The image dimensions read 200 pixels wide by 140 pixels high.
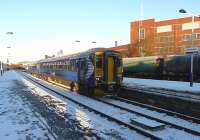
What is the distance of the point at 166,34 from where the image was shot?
95.7 m

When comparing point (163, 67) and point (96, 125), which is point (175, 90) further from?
point (163, 67)

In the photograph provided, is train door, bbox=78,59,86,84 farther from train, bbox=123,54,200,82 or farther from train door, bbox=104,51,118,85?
train, bbox=123,54,200,82

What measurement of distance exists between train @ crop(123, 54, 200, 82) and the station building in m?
33.0

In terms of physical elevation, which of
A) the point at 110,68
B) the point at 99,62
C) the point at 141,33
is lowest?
the point at 110,68

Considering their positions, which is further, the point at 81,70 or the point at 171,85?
the point at 171,85

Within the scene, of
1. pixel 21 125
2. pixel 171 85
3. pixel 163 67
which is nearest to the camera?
pixel 21 125

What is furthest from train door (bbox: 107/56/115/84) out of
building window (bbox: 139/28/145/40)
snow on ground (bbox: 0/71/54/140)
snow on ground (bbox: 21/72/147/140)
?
building window (bbox: 139/28/145/40)

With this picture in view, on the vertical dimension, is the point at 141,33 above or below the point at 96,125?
above

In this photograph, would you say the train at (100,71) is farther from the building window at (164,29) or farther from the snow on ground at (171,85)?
the building window at (164,29)

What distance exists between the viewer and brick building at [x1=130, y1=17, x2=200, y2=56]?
88.6 m

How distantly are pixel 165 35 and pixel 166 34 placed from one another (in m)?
0.38

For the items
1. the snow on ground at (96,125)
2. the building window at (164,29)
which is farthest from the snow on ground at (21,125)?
the building window at (164,29)

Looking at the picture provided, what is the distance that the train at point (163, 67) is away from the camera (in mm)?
38250

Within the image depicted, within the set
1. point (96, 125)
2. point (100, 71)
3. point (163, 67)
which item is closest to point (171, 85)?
point (163, 67)
